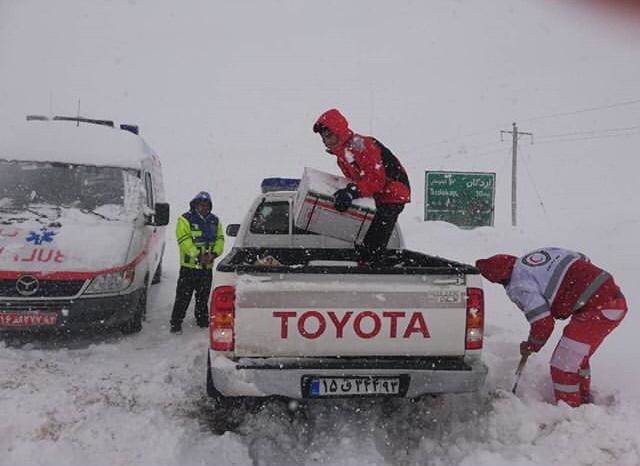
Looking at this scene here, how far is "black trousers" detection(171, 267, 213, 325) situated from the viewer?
6648 mm

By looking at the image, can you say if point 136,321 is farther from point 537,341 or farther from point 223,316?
point 537,341

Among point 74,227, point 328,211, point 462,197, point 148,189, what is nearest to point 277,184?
point 148,189

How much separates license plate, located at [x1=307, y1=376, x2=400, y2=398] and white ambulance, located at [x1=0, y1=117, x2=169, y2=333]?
A: 2965 mm

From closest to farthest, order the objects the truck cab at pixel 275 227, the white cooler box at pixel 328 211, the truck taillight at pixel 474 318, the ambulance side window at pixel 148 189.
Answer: the truck taillight at pixel 474 318
the white cooler box at pixel 328 211
the truck cab at pixel 275 227
the ambulance side window at pixel 148 189

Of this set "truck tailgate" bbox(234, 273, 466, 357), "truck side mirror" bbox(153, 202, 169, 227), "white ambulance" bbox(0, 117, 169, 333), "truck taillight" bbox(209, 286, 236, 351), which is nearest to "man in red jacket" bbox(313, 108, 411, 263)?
"truck tailgate" bbox(234, 273, 466, 357)

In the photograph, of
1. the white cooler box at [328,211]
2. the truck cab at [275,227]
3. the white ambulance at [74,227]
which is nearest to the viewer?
the white cooler box at [328,211]

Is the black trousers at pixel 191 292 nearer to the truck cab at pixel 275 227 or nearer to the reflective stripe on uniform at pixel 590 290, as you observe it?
the truck cab at pixel 275 227

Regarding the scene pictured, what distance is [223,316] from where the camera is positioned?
11.5 feet

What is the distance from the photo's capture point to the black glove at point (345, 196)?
4805 mm

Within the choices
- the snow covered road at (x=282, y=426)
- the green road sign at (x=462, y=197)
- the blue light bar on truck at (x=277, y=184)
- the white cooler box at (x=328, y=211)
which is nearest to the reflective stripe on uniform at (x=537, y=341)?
the snow covered road at (x=282, y=426)

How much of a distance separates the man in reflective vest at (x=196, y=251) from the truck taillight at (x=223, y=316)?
126 inches

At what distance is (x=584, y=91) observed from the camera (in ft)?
181

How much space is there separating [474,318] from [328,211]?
188 centimetres

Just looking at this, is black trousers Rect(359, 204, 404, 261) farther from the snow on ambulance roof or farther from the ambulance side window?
the snow on ambulance roof
